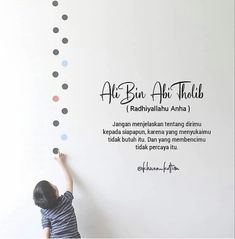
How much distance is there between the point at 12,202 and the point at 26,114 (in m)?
0.38

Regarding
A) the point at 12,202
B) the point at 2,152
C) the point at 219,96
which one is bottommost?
the point at 12,202

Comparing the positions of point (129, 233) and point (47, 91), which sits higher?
point (47, 91)

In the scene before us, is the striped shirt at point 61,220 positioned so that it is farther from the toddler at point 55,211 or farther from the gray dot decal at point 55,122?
the gray dot decal at point 55,122

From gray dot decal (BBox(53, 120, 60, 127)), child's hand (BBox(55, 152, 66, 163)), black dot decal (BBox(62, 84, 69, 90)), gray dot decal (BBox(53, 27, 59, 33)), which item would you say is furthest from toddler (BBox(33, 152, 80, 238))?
gray dot decal (BBox(53, 27, 59, 33))

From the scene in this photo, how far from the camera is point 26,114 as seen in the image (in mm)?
1597

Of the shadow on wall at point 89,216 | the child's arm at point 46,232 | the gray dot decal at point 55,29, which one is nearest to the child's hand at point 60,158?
the shadow on wall at point 89,216

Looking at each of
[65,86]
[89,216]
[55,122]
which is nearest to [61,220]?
[89,216]

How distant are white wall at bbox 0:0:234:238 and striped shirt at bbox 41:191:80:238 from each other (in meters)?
0.09

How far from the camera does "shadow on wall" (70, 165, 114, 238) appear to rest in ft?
5.25

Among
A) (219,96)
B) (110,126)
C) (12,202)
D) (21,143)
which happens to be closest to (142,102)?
(110,126)

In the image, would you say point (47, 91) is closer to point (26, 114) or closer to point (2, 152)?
point (26, 114)

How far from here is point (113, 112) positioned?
1594mm

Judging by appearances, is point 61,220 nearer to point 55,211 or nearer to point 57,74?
point 55,211

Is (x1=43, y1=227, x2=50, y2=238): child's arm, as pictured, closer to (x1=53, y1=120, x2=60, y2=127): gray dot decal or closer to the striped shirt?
the striped shirt
